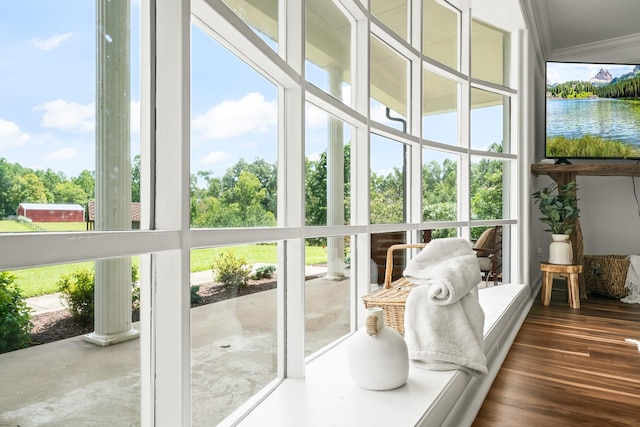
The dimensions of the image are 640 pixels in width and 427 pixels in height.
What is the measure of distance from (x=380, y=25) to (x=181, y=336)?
136cm

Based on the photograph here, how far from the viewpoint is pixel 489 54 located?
289cm

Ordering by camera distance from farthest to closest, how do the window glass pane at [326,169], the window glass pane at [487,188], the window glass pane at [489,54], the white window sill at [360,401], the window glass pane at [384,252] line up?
1. the window glass pane at [489,54]
2. the window glass pane at [487,188]
3. the window glass pane at [384,252]
4. the window glass pane at [326,169]
5. the white window sill at [360,401]

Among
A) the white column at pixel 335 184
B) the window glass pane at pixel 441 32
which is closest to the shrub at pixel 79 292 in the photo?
the white column at pixel 335 184

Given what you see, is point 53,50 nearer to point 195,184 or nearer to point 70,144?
point 70,144

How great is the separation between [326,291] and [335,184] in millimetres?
354

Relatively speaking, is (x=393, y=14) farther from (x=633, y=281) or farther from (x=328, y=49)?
(x=633, y=281)

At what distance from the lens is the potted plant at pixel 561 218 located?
3084mm

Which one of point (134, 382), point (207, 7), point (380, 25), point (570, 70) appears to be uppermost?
point (570, 70)

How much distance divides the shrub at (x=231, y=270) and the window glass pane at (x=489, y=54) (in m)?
2.30

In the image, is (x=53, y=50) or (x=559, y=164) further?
(x=559, y=164)

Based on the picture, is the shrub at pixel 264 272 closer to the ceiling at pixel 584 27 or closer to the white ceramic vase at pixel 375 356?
the white ceramic vase at pixel 375 356

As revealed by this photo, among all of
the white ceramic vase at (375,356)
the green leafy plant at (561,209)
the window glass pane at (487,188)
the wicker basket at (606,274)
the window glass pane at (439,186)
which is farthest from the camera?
the wicker basket at (606,274)

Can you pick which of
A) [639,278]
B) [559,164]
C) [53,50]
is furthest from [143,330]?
[639,278]

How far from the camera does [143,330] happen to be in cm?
63
